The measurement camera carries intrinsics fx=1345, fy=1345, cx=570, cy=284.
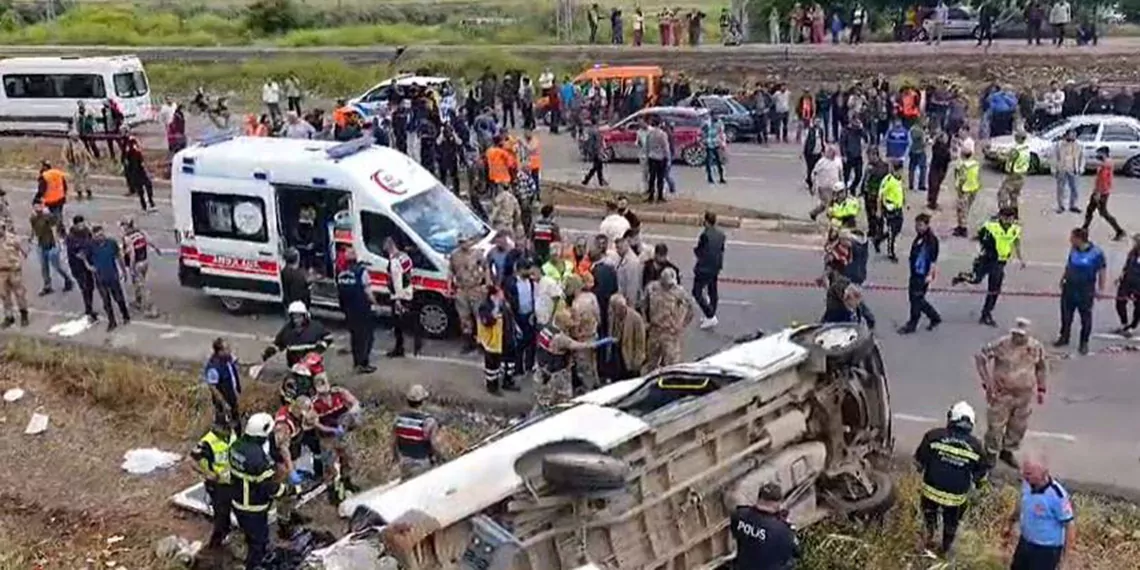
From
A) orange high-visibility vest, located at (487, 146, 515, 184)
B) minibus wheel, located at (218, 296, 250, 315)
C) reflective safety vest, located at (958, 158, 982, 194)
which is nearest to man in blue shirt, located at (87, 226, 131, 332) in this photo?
minibus wheel, located at (218, 296, 250, 315)

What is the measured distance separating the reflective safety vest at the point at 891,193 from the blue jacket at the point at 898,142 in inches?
186

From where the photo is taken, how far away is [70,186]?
24391 millimetres

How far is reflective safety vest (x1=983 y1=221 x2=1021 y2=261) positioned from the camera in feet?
49.8

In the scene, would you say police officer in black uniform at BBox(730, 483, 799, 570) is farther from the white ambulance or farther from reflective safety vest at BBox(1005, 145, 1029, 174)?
reflective safety vest at BBox(1005, 145, 1029, 174)

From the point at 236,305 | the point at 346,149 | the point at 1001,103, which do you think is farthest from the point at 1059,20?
the point at 236,305

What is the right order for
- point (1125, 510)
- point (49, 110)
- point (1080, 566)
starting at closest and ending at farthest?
point (1080, 566), point (1125, 510), point (49, 110)

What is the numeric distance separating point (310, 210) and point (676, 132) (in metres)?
11.1

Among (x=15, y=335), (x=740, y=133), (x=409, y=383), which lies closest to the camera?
(x=409, y=383)

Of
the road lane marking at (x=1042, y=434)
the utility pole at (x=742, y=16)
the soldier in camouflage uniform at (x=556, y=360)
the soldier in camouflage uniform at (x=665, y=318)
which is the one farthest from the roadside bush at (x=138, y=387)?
the utility pole at (x=742, y=16)

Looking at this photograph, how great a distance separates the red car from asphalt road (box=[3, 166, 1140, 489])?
505 cm

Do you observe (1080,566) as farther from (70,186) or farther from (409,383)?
(70,186)

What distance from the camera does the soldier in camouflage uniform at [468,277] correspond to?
14516mm

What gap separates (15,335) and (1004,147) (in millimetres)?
17166

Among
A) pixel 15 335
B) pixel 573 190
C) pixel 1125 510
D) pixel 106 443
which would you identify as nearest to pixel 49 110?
pixel 573 190
